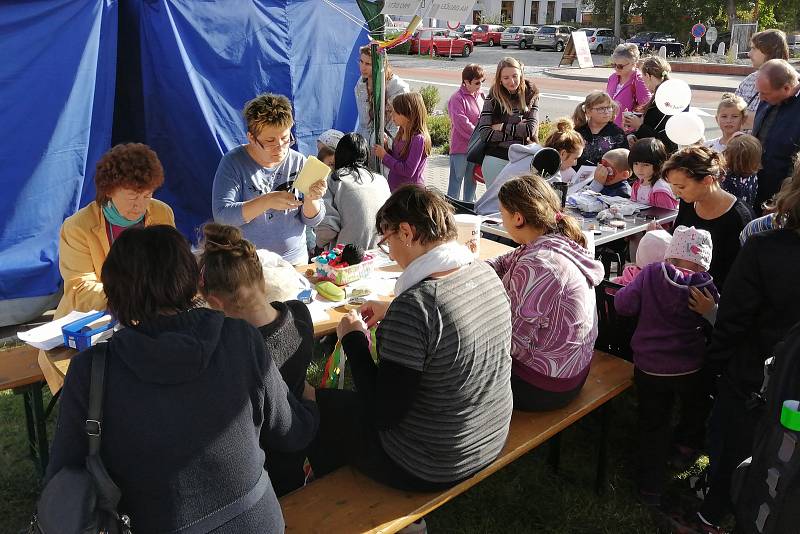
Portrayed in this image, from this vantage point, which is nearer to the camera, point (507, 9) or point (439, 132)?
point (439, 132)

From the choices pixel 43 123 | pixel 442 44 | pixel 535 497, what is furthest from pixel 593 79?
pixel 535 497

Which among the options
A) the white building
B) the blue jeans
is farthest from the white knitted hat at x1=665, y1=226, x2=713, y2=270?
the white building

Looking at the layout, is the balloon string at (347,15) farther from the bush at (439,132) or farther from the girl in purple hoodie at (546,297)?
the bush at (439,132)

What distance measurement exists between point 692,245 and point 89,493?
7.86 feet

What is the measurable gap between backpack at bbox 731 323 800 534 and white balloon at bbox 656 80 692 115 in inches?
171

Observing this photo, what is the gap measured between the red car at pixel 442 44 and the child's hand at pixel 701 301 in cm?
2591

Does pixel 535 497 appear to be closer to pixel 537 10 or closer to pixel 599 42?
pixel 599 42

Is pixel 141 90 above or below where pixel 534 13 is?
below

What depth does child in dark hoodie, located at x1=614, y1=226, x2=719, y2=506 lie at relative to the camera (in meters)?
2.82

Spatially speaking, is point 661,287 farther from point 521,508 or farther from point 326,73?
point 326,73

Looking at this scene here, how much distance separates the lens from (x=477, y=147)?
19.5 feet

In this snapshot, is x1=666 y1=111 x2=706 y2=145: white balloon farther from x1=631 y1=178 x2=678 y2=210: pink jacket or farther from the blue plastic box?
the blue plastic box

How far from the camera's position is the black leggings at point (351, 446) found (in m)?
2.30

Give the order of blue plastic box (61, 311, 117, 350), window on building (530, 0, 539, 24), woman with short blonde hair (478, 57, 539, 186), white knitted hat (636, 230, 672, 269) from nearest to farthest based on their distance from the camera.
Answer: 1. blue plastic box (61, 311, 117, 350)
2. white knitted hat (636, 230, 672, 269)
3. woman with short blonde hair (478, 57, 539, 186)
4. window on building (530, 0, 539, 24)
